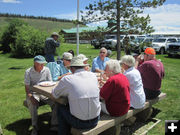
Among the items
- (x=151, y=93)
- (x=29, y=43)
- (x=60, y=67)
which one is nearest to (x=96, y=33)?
(x=60, y=67)

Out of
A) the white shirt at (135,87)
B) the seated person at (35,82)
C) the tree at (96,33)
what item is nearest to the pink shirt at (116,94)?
the white shirt at (135,87)

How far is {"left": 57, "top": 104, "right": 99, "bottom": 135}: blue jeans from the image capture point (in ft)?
8.29

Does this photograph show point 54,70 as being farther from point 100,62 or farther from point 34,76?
point 100,62

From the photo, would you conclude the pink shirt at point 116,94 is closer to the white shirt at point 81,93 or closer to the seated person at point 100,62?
the white shirt at point 81,93

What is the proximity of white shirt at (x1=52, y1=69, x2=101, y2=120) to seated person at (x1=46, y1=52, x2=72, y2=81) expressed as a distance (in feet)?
5.19

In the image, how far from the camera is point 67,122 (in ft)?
9.13

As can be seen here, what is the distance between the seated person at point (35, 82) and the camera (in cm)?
338

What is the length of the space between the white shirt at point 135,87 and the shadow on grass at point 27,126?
1697 millimetres

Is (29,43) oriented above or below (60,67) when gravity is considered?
above

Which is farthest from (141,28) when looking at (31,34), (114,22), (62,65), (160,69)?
(31,34)

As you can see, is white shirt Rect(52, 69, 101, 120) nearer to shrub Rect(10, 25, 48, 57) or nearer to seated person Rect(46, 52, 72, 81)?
seated person Rect(46, 52, 72, 81)

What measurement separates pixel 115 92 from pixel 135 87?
62cm

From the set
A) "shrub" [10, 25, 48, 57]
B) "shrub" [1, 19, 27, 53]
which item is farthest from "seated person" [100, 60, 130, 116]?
"shrub" [1, 19, 27, 53]

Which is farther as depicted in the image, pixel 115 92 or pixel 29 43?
pixel 29 43
